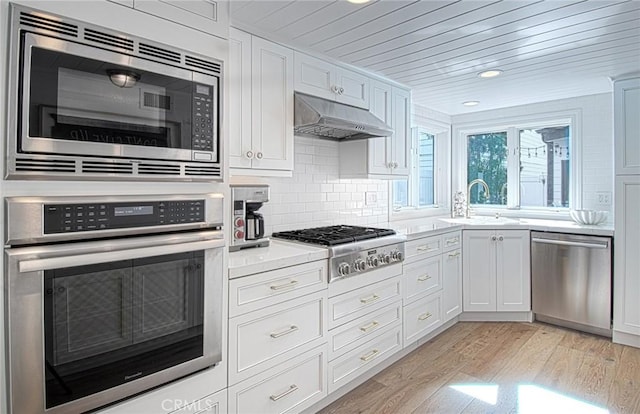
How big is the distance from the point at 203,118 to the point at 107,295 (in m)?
0.76

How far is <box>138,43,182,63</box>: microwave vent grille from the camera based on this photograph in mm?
1354

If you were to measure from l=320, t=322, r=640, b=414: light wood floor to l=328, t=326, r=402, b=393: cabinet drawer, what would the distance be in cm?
15

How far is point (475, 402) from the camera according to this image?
2352 mm

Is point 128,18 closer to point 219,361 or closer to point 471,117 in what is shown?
point 219,361

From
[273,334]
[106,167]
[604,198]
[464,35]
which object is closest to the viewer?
[106,167]

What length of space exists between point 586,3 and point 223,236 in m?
2.13

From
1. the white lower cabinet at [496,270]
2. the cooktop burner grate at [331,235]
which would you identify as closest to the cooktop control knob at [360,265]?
the cooktop burner grate at [331,235]

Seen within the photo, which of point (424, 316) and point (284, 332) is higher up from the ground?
point (284, 332)

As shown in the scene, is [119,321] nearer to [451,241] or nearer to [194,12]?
[194,12]

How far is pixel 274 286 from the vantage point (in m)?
1.92

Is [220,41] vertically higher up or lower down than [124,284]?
higher up

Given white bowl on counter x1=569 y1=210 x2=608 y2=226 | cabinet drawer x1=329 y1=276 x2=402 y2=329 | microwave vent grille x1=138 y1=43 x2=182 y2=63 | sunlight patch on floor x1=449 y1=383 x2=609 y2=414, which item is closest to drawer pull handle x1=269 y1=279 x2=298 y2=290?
cabinet drawer x1=329 y1=276 x2=402 y2=329

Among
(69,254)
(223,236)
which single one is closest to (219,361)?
(223,236)

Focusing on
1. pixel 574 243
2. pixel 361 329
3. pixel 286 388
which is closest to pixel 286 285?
pixel 286 388
